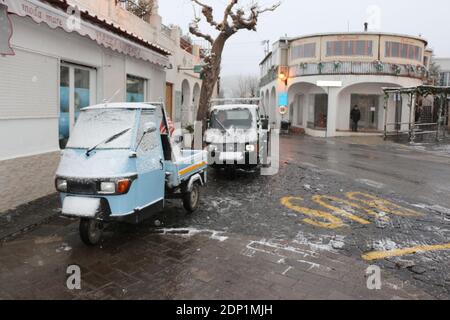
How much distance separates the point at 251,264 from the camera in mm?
4844

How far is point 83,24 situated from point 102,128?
327 centimetres

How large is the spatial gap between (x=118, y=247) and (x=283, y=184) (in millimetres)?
5394

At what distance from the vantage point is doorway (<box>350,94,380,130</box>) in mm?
28891

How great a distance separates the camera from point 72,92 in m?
9.03

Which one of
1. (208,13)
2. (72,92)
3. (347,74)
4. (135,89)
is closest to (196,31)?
(208,13)

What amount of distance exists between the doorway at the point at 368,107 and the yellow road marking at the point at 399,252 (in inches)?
979

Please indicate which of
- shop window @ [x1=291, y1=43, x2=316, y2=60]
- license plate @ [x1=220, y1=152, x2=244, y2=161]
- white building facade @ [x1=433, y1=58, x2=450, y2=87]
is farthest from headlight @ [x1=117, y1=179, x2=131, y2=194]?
white building facade @ [x1=433, y1=58, x2=450, y2=87]

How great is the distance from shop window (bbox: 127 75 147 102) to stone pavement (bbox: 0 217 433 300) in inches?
268

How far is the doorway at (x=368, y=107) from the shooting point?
2889 cm

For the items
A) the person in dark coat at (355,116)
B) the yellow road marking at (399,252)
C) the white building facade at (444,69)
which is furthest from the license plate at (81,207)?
the white building facade at (444,69)

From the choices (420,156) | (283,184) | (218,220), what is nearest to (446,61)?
(420,156)

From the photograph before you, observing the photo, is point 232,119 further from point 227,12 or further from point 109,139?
point 109,139

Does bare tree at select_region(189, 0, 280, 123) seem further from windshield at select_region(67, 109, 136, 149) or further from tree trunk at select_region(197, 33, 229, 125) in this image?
windshield at select_region(67, 109, 136, 149)

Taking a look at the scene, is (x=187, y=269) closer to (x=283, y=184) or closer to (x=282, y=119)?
(x=283, y=184)
